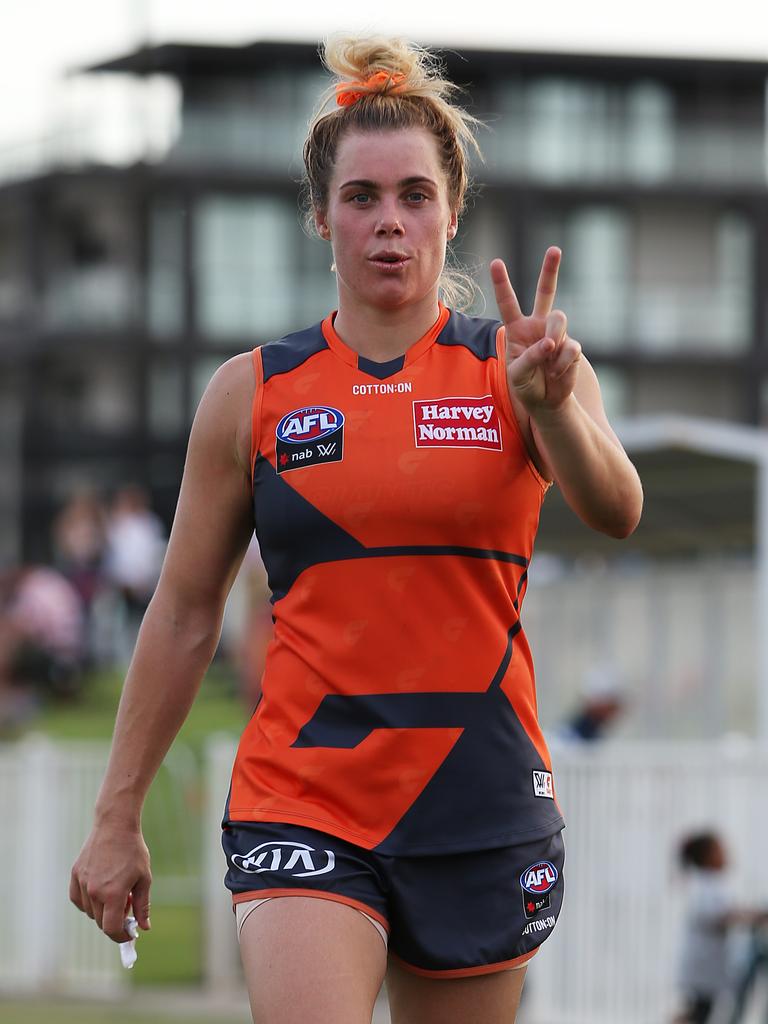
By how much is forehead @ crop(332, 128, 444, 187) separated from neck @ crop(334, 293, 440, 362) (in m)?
0.25

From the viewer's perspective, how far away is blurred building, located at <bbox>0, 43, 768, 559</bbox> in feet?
145

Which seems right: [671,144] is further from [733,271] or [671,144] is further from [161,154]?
[161,154]

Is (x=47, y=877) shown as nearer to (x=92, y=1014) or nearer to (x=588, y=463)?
(x=92, y=1014)

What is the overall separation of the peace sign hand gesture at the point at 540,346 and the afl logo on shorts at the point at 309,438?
374 mm

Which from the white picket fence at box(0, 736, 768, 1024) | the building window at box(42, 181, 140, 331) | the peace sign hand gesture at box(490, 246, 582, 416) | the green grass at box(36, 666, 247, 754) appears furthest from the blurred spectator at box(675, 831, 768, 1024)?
the building window at box(42, 181, 140, 331)

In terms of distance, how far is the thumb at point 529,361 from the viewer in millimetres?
3318

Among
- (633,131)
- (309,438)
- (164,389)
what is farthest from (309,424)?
(633,131)

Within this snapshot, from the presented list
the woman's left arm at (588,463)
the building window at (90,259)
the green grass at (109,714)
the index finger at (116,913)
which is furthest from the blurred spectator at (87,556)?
the building window at (90,259)

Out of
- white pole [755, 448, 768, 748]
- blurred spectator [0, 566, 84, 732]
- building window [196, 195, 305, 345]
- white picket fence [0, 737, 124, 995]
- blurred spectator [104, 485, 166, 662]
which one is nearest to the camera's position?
white pole [755, 448, 768, 748]

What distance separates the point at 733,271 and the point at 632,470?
46.6m

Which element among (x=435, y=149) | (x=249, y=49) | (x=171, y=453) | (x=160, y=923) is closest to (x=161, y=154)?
(x=249, y=49)

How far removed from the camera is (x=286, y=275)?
4703 centimetres

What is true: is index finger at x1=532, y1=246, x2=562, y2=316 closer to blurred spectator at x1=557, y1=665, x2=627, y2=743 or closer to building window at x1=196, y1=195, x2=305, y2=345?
blurred spectator at x1=557, y1=665, x2=627, y2=743

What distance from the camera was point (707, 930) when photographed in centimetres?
1046
